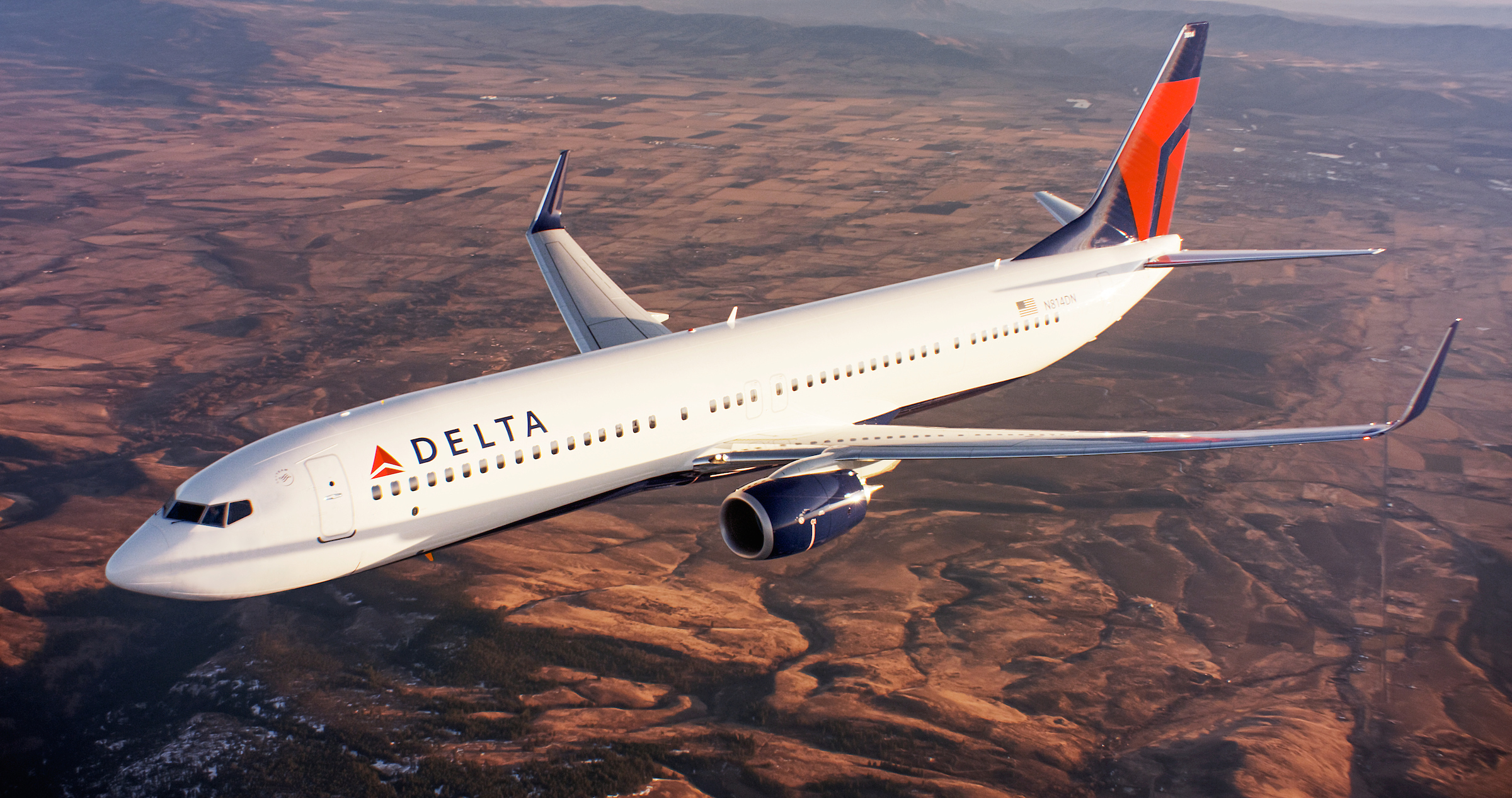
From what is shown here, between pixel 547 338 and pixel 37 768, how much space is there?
36.5 m

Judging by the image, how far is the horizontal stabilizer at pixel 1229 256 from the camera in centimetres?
3553

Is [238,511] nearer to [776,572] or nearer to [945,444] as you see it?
[776,572]

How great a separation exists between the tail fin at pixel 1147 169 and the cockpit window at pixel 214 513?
3053cm

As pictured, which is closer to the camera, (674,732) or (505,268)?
(674,732)

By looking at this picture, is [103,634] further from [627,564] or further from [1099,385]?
[1099,385]

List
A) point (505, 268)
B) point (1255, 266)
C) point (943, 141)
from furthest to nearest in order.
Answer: point (943, 141)
point (1255, 266)
point (505, 268)

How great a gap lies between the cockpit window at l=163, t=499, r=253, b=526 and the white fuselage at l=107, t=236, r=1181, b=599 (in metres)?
0.15

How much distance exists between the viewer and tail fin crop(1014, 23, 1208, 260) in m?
38.8

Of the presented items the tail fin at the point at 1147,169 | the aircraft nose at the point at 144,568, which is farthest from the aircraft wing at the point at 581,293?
the tail fin at the point at 1147,169

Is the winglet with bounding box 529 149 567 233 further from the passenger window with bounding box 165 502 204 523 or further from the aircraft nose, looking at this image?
the aircraft nose

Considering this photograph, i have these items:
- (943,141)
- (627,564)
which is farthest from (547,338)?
(943,141)

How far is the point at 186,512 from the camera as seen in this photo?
2172cm

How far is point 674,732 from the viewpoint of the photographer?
26.6 metres

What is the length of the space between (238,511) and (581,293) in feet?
55.6
